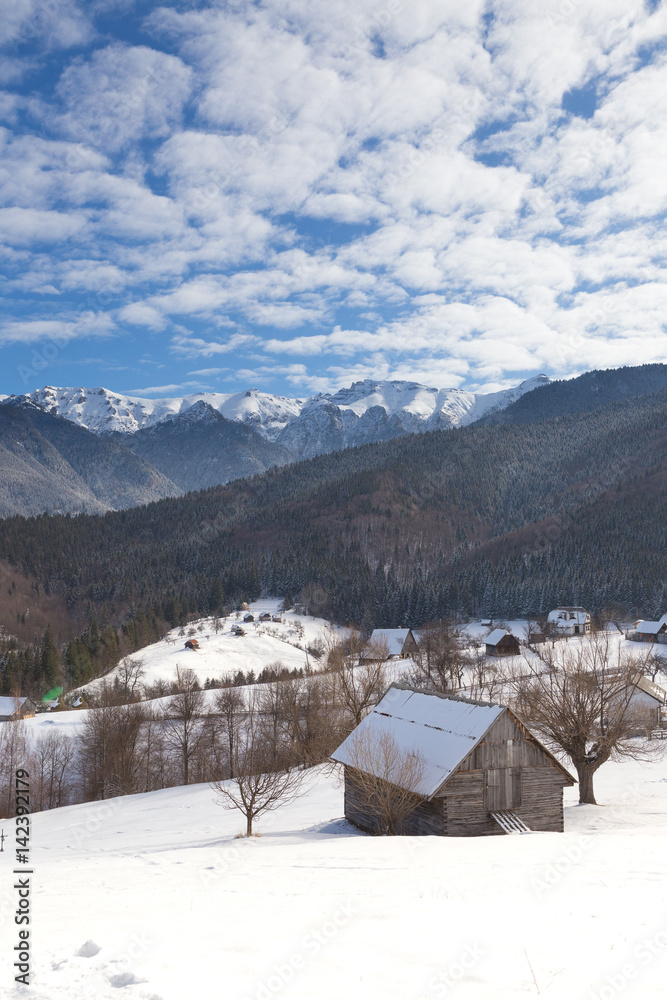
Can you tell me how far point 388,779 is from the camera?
2747 cm

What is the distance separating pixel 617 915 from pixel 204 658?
110m

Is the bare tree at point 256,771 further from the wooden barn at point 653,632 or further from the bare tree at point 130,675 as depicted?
the wooden barn at point 653,632

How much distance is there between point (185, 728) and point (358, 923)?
62135mm

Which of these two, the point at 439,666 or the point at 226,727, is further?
the point at 439,666

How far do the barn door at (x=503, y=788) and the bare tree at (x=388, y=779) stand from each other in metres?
3.13

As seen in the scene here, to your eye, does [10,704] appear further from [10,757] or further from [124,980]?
[124,980]

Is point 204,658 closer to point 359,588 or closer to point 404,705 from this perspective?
point 359,588

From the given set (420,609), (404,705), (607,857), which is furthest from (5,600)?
(607,857)

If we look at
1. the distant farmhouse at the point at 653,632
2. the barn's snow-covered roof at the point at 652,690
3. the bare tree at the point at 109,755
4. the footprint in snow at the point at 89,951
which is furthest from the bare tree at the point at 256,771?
the distant farmhouse at the point at 653,632

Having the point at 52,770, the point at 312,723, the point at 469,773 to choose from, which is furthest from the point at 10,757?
the point at 469,773

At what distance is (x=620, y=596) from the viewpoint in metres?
154

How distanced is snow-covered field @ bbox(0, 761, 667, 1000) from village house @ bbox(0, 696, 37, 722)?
7174 cm

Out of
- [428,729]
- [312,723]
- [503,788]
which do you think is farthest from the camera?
[312,723]

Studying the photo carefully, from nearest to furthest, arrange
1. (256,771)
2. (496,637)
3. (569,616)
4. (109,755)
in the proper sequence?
1. (256,771)
2. (109,755)
3. (496,637)
4. (569,616)
